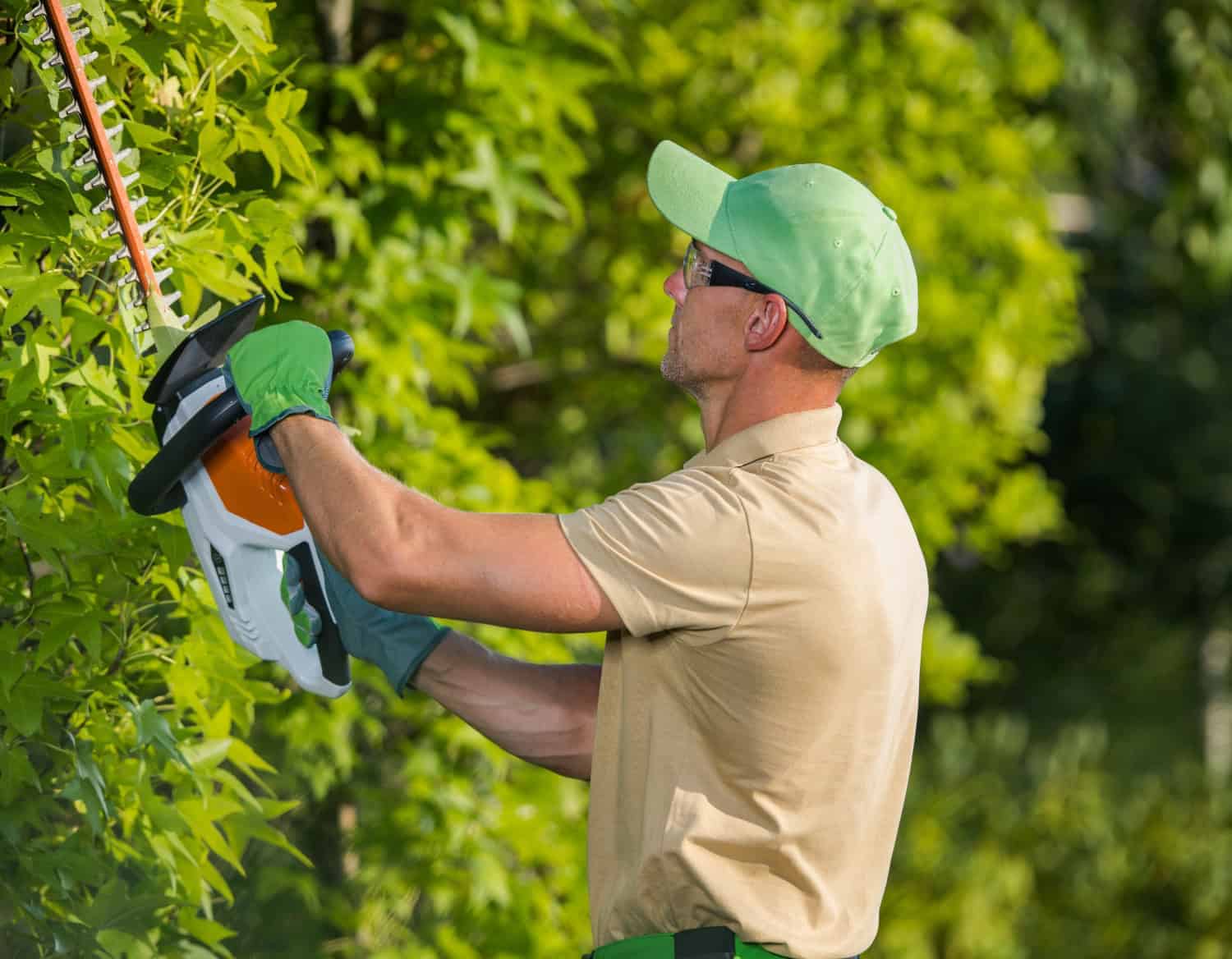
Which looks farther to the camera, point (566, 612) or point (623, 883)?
point (623, 883)

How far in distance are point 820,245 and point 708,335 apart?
193 millimetres

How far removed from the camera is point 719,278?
225 centimetres

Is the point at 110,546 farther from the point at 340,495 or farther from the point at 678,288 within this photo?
the point at 678,288

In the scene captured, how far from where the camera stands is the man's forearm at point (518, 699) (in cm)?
249

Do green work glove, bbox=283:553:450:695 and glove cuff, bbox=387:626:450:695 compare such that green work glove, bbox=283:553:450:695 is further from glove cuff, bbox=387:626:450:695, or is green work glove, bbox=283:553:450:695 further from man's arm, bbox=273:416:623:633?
man's arm, bbox=273:416:623:633

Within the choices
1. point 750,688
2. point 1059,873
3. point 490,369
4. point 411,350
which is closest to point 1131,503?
point 1059,873

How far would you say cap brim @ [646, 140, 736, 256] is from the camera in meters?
2.25

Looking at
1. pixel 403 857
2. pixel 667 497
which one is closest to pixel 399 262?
pixel 403 857

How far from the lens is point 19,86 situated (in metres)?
2.42

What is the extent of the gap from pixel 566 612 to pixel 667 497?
0.19 m

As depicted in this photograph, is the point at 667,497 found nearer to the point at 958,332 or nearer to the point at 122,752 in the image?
the point at 122,752

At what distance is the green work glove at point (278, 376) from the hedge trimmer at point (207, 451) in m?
0.06

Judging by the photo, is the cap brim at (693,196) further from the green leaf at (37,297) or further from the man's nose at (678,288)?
the green leaf at (37,297)

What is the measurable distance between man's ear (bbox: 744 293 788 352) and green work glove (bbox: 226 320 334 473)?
1.82 feet
